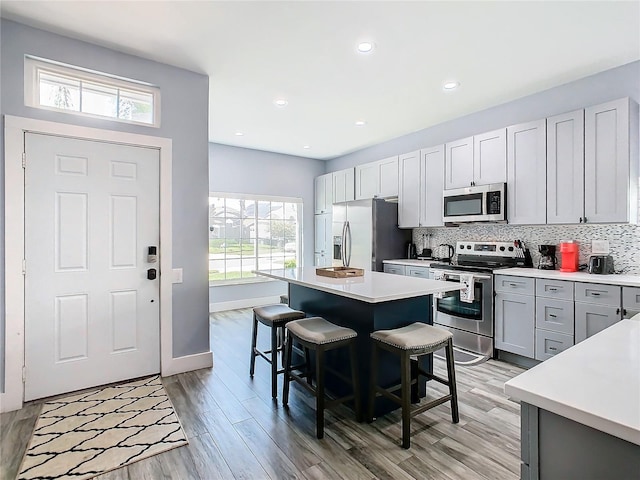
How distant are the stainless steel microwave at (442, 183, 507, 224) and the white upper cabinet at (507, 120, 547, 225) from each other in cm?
9

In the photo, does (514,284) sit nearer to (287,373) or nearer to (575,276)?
(575,276)

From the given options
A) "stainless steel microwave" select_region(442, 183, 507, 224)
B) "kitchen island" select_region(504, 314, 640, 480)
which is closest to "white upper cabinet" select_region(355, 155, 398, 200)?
"stainless steel microwave" select_region(442, 183, 507, 224)

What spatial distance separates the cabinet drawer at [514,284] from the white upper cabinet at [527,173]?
0.65 metres

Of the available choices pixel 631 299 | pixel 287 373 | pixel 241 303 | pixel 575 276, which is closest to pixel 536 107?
pixel 575 276

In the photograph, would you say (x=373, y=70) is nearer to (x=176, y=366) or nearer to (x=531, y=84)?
(x=531, y=84)

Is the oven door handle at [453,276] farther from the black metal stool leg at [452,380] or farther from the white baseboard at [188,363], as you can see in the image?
the white baseboard at [188,363]

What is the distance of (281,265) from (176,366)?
3.43m

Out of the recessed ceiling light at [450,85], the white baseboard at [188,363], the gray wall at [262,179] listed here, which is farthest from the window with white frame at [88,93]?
the recessed ceiling light at [450,85]

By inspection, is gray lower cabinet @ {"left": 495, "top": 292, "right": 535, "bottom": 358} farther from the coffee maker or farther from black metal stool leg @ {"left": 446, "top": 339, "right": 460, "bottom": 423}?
black metal stool leg @ {"left": 446, "top": 339, "right": 460, "bottom": 423}

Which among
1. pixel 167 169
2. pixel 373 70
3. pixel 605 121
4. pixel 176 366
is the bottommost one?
pixel 176 366

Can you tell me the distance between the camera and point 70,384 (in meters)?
2.79

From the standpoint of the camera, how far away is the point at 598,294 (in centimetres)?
287

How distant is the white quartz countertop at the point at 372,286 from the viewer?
82.4 inches

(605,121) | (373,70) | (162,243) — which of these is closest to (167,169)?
(162,243)
